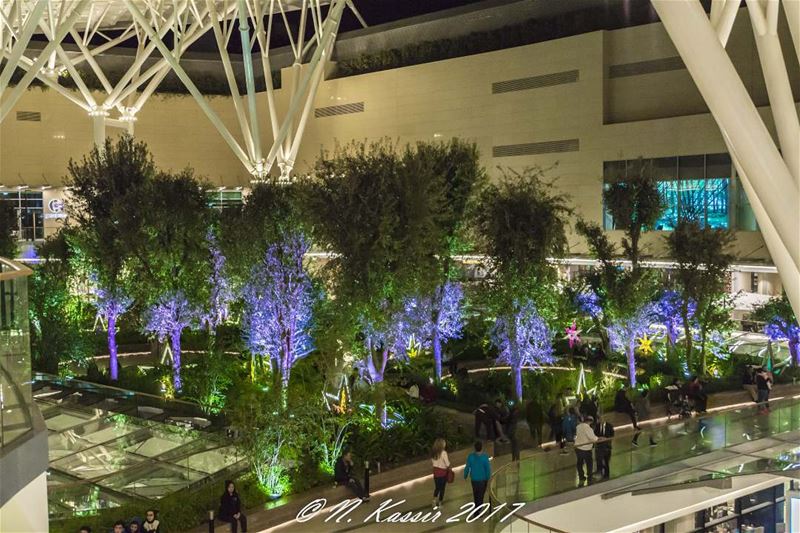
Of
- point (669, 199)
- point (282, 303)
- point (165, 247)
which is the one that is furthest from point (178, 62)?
point (669, 199)

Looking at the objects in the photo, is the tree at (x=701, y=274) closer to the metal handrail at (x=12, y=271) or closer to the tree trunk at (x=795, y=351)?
the tree trunk at (x=795, y=351)

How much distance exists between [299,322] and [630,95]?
20.0 m

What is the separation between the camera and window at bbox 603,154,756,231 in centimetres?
3219

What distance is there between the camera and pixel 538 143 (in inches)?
1548

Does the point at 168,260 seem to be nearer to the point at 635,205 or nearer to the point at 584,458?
the point at 635,205

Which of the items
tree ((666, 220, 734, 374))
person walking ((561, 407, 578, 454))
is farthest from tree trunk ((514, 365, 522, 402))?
tree ((666, 220, 734, 374))

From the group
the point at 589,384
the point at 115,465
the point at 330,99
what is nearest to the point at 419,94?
the point at 330,99

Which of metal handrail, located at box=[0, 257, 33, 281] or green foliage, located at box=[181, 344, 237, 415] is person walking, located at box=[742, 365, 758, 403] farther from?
metal handrail, located at box=[0, 257, 33, 281]

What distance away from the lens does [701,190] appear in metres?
33.2

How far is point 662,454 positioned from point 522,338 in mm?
7497

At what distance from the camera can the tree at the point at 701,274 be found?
25.4 metres

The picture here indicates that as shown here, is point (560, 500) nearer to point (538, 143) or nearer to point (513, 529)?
point (513, 529)

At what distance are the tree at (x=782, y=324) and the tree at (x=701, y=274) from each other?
4.65 feet

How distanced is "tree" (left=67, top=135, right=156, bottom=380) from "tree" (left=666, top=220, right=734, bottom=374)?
50.6 ft
